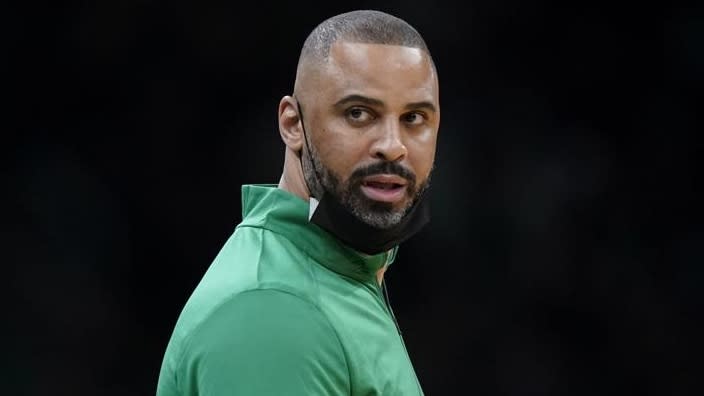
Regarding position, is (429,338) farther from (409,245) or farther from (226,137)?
(226,137)

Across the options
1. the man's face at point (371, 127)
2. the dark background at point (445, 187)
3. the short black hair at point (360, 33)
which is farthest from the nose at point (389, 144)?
the dark background at point (445, 187)

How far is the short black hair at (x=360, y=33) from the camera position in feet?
4.82

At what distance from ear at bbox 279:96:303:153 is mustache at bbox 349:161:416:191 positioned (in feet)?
0.36

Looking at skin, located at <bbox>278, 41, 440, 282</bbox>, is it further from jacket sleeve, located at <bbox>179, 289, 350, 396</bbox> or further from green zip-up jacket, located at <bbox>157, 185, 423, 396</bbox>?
jacket sleeve, located at <bbox>179, 289, 350, 396</bbox>

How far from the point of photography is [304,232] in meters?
1.47

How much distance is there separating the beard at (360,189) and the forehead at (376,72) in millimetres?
92

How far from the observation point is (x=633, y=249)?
3.38m

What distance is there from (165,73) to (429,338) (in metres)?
1.08

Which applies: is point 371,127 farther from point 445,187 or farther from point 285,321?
point 445,187

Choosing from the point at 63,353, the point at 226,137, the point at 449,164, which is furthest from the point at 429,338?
the point at 63,353

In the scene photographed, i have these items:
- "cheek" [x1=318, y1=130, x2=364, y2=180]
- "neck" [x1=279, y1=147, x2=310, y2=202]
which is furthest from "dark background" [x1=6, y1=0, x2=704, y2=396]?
"cheek" [x1=318, y1=130, x2=364, y2=180]

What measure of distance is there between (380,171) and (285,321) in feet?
0.86

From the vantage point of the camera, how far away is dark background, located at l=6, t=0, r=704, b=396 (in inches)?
119

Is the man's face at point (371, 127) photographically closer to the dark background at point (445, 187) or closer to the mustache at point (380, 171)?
the mustache at point (380, 171)
